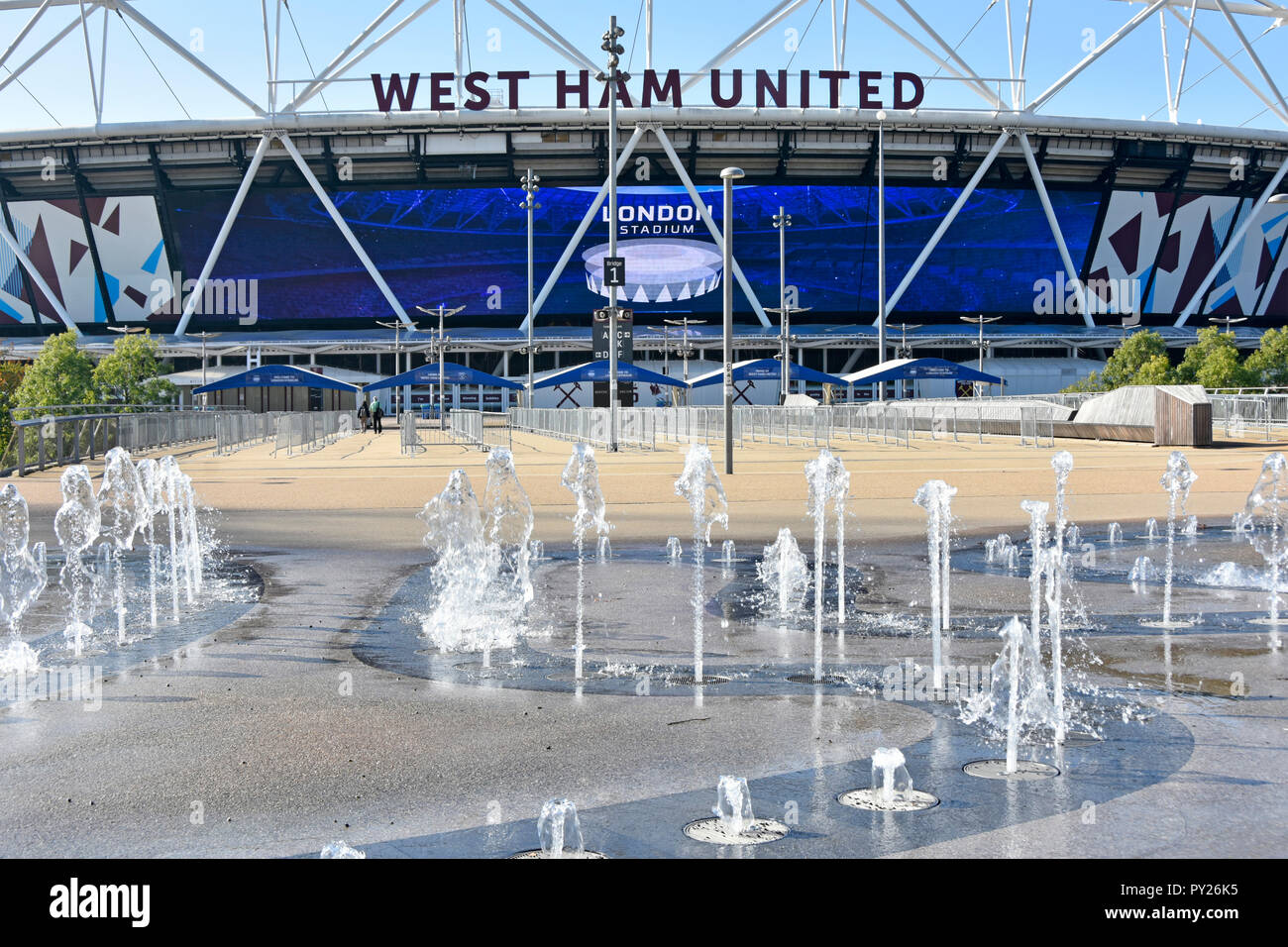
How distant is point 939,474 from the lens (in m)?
23.8

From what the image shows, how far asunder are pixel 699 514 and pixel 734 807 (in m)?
11.2

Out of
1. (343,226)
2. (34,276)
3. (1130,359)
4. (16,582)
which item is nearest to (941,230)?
(1130,359)

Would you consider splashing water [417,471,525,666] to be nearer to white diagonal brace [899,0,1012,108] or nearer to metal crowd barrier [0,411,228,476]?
metal crowd barrier [0,411,228,476]

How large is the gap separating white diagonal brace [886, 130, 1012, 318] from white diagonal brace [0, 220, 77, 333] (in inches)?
2249

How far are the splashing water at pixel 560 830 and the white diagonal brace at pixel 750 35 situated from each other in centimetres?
7778

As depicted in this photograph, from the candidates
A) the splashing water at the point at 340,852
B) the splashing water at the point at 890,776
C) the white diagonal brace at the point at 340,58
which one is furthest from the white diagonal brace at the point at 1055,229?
the splashing water at the point at 340,852

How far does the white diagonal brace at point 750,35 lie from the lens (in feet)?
251

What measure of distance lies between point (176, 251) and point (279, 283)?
722cm

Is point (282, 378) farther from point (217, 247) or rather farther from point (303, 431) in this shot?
point (217, 247)

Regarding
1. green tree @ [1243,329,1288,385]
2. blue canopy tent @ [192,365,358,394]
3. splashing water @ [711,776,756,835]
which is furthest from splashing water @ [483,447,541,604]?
green tree @ [1243,329,1288,385]

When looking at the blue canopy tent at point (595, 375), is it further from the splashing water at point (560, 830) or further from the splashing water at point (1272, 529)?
the splashing water at point (560, 830)

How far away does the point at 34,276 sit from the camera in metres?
84.1

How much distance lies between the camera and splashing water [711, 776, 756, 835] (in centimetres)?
434

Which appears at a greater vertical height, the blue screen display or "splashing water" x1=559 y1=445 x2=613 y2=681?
the blue screen display
